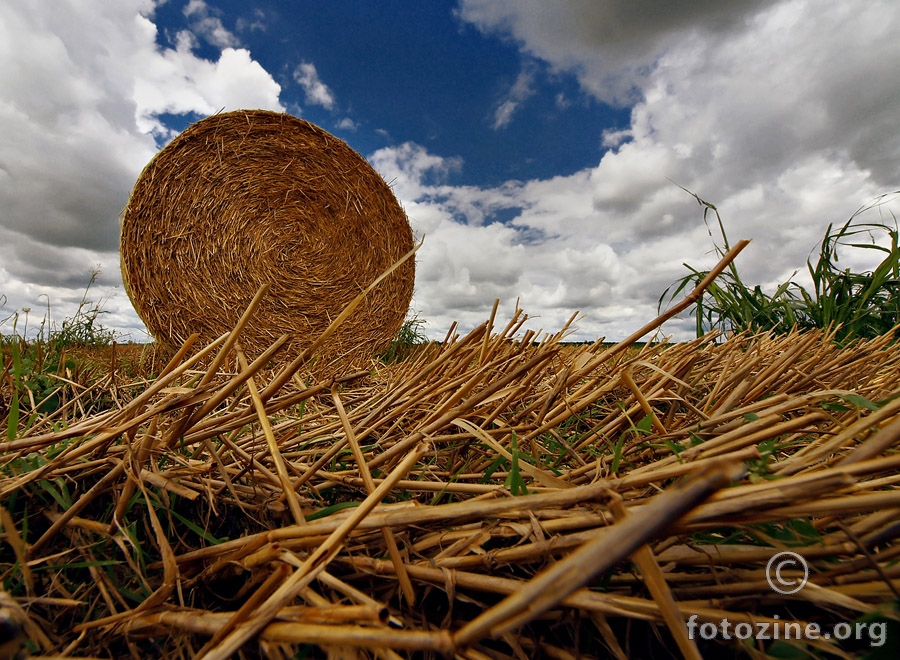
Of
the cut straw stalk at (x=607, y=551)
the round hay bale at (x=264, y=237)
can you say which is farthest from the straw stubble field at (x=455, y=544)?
the round hay bale at (x=264, y=237)

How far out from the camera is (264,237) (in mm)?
4047

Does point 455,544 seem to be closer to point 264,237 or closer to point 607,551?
point 607,551

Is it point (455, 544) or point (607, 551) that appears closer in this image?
point (607, 551)

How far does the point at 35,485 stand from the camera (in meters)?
0.74

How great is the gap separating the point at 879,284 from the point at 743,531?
10.1ft

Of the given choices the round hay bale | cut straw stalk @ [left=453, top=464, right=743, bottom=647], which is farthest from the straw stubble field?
the round hay bale

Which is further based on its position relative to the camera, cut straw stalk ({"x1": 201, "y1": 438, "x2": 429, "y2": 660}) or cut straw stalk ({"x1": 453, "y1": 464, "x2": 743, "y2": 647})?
cut straw stalk ({"x1": 201, "y1": 438, "x2": 429, "y2": 660})

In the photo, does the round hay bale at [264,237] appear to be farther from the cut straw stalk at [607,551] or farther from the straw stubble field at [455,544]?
the cut straw stalk at [607,551]

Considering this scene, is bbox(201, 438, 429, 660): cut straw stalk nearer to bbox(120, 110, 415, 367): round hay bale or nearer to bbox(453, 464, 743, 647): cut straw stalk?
bbox(453, 464, 743, 647): cut straw stalk

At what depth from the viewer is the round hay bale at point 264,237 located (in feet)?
A: 11.8

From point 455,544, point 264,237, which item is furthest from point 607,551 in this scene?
point 264,237

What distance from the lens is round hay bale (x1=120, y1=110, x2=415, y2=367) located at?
3.61m

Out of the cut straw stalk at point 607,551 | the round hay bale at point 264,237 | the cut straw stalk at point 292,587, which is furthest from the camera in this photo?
the round hay bale at point 264,237

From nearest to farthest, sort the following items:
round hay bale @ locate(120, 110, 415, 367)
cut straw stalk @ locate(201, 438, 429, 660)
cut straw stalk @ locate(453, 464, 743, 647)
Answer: cut straw stalk @ locate(453, 464, 743, 647), cut straw stalk @ locate(201, 438, 429, 660), round hay bale @ locate(120, 110, 415, 367)
